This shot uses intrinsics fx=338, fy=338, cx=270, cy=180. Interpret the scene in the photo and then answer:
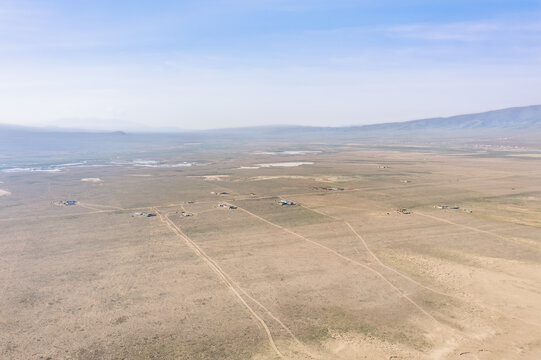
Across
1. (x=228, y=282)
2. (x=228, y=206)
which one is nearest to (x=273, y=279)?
(x=228, y=282)

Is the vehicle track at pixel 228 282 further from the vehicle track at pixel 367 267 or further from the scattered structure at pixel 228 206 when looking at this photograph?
the scattered structure at pixel 228 206

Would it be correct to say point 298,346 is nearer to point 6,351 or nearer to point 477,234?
point 6,351

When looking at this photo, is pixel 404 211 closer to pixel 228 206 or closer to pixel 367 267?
pixel 367 267

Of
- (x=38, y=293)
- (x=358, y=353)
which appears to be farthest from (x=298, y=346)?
(x=38, y=293)

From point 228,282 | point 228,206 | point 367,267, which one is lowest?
point 228,282

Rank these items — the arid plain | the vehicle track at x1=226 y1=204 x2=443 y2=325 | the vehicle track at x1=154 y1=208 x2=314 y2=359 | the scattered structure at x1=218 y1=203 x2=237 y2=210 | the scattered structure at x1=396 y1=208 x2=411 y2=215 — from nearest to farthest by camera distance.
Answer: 1. the arid plain
2. the vehicle track at x1=154 y1=208 x2=314 y2=359
3. the vehicle track at x1=226 y1=204 x2=443 y2=325
4. the scattered structure at x1=396 y1=208 x2=411 y2=215
5. the scattered structure at x1=218 y1=203 x2=237 y2=210

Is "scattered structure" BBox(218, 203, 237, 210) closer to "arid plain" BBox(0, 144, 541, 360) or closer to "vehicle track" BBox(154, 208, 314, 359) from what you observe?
"arid plain" BBox(0, 144, 541, 360)

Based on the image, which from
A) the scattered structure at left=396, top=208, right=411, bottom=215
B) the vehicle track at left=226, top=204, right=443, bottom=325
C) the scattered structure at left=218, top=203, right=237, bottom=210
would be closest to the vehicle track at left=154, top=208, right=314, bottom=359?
the vehicle track at left=226, top=204, right=443, bottom=325

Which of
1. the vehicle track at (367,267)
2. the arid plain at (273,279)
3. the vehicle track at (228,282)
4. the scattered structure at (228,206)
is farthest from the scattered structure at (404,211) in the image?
the vehicle track at (228,282)
